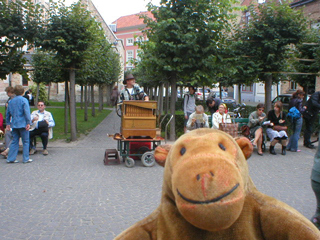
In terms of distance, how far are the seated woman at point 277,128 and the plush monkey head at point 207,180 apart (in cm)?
842

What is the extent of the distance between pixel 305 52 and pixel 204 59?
673cm

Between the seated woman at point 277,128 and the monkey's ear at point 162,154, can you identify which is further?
the seated woman at point 277,128

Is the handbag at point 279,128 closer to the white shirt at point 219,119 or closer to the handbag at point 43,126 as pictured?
the white shirt at point 219,119

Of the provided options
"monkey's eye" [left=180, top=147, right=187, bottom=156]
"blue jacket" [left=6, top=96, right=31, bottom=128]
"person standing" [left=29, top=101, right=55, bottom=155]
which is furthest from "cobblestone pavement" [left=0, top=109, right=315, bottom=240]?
"monkey's eye" [left=180, top=147, right=187, bottom=156]

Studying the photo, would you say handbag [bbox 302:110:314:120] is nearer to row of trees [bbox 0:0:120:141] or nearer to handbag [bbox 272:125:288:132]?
handbag [bbox 272:125:288:132]

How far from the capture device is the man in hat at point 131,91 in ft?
26.9

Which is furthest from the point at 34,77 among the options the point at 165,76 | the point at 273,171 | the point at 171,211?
the point at 171,211

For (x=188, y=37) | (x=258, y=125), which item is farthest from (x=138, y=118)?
(x=258, y=125)

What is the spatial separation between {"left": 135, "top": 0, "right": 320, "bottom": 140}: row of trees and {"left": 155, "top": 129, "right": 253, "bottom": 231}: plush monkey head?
877 centimetres

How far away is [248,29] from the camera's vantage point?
41.1ft

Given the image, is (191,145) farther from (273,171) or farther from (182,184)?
(273,171)

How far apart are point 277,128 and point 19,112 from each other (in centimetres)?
722

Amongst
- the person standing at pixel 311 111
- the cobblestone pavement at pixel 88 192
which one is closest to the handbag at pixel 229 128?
the cobblestone pavement at pixel 88 192

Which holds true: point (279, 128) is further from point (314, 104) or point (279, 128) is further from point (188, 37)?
point (188, 37)
